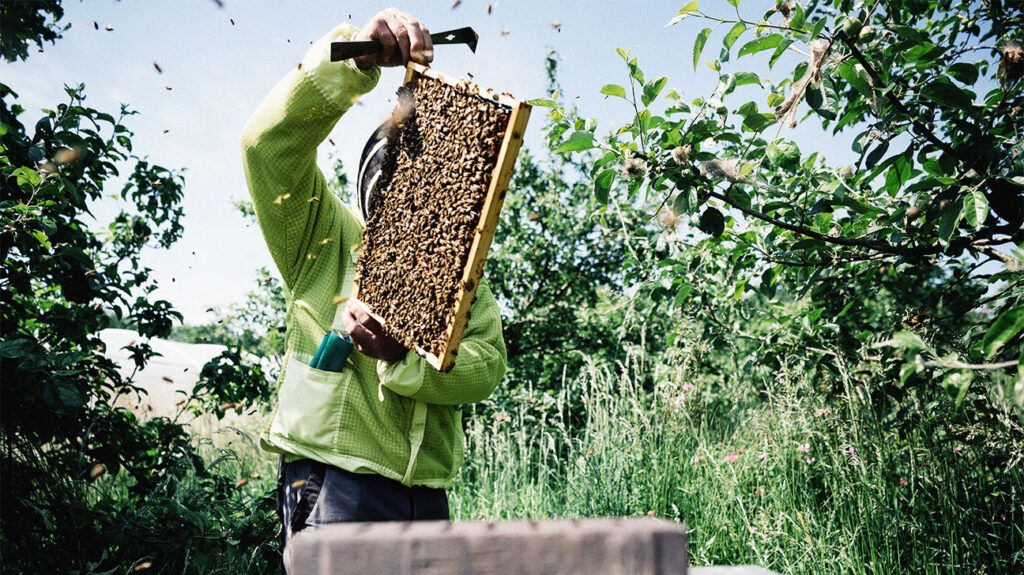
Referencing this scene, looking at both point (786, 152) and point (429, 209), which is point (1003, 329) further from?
point (429, 209)

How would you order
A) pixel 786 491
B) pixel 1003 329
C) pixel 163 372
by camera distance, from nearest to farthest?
pixel 1003 329 < pixel 786 491 < pixel 163 372

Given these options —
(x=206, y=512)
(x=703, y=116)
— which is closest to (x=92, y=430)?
(x=206, y=512)

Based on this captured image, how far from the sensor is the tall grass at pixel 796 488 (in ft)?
9.70

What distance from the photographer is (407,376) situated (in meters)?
1.98

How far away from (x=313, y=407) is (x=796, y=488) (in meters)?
2.72

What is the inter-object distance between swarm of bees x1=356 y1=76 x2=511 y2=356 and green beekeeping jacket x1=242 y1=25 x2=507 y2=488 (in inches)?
6.2

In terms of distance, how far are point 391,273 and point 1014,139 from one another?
2004 millimetres

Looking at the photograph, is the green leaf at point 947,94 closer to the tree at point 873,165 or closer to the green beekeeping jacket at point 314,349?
the tree at point 873,165

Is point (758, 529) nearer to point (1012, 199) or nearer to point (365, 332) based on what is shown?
point (1012, 199)

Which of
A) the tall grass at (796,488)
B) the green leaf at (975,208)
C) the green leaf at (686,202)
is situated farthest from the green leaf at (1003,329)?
the tall grass at (796,488)

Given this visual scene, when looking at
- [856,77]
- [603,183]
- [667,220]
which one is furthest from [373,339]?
[856,77]

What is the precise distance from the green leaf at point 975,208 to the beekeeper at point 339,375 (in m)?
1.53

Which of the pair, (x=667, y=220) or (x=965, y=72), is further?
(x=667, y=220)

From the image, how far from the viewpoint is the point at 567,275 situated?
693 centimetres
